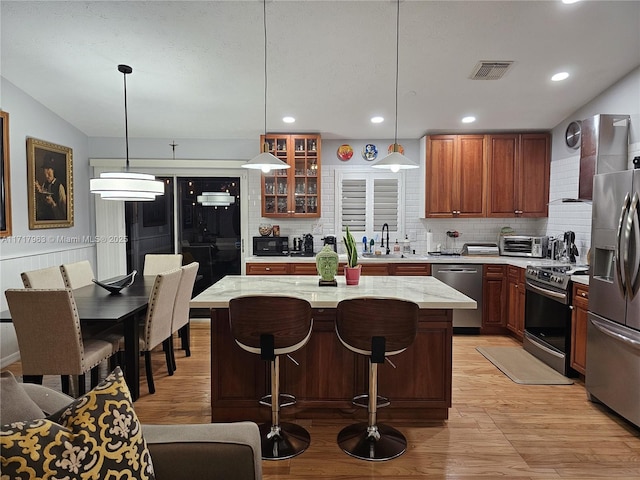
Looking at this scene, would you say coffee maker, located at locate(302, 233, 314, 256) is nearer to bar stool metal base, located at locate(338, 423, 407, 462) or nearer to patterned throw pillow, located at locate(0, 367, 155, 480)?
bar stool metal base, located at locate(338, 423, 407, 462)

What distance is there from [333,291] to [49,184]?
3771 millimetres

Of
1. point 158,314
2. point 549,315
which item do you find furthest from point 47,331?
point 549,315

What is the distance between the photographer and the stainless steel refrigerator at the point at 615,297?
2.77 metres

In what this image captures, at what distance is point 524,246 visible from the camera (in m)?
5.34

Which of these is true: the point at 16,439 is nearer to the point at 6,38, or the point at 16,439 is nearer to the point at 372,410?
the point at 372,410

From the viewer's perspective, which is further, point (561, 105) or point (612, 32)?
point (561, 105)

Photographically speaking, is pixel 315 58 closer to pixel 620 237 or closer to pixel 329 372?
pixel 329 372

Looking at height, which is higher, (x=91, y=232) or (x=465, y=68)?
(x=465, y=68)

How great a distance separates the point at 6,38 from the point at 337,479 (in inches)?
168

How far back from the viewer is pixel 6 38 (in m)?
3.51

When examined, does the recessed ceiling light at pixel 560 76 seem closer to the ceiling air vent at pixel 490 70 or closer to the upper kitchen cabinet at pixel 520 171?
the ceiling air vent at pixel 490 70

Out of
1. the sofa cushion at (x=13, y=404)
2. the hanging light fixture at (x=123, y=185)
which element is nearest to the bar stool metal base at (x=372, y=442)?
the sofa cushion at (x=13, y=404)

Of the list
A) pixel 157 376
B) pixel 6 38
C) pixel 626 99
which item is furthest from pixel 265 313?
pixel 626 99

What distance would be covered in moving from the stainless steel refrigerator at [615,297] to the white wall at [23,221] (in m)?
5.24
